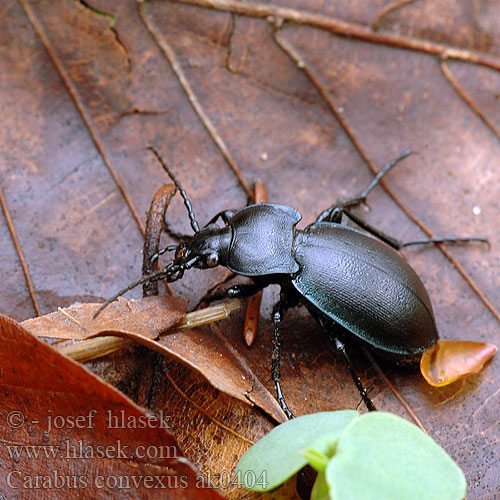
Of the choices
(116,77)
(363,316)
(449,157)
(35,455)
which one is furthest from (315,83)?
(35,455)

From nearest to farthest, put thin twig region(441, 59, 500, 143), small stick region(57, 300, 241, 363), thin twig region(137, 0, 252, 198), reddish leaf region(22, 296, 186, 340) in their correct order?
reddish leaf region(22, 296, 186, 340), small stick region(57, 300, 241, 363), thin twig region(137, 0, 252, 198), thin twig region(441, 59, 500, 143)

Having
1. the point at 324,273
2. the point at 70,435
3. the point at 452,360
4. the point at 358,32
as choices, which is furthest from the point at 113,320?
the point at 358,32

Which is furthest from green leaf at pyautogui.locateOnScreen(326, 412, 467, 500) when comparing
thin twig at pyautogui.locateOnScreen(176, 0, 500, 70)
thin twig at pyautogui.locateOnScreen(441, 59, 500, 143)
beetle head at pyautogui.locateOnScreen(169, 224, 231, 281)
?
thin twig at pyautogui.locateOnScreen(176, 0, 500, 70)

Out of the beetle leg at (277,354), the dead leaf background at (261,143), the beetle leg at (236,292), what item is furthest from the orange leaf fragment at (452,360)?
the beetle leg at (236,292)

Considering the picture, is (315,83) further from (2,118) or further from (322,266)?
(2,118)

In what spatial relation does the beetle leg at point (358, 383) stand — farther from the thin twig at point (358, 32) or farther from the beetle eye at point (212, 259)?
the thin twig at point (358, 32)

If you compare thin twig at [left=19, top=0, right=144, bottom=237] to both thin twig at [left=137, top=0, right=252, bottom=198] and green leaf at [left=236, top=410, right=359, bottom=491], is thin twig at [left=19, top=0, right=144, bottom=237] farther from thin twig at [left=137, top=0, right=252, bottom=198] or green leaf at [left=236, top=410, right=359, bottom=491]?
green leaf at [left=236, top=410, right=359, bottom=491]

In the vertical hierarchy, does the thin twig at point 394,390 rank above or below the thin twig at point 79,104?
below

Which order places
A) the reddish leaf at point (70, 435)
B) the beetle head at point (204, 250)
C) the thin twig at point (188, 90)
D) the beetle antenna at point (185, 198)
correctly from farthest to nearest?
the thin twig at point (188, 90) < the beetle antenna at point (185, 198) < the beetle head at point (204, 250) < the reddish leaf at point (70, 435)
